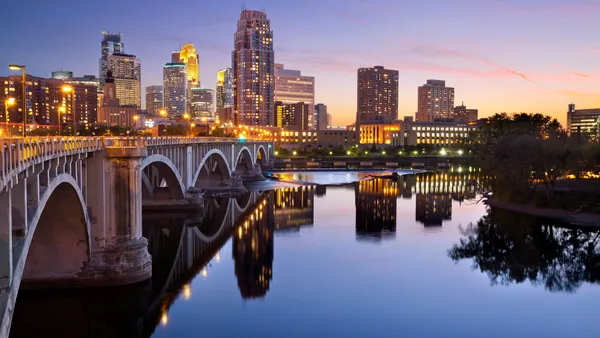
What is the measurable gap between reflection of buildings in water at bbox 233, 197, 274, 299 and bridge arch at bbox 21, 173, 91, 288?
873 cm

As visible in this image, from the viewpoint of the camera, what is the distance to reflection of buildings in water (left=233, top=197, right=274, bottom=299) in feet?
107

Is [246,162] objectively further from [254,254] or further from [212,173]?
[254,254]

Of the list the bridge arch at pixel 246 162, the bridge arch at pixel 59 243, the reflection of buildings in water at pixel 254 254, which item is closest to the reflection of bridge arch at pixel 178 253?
the reflection of buildings in water at pixel 254 254

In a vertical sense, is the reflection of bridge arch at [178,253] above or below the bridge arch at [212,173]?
below

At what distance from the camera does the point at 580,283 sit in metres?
33.3

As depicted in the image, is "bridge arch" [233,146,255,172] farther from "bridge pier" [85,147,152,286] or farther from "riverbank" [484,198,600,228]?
"bridge pier" [85,147,152,286]

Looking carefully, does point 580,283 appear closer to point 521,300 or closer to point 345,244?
point 521,300

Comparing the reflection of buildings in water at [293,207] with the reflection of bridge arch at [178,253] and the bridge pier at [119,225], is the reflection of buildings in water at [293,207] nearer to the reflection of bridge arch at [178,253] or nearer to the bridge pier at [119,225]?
the reflection of bridge arch at [178,253]

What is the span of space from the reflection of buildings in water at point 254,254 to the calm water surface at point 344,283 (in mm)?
115

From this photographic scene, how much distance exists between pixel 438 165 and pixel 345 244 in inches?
4598

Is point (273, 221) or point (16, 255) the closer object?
point (16, 255)

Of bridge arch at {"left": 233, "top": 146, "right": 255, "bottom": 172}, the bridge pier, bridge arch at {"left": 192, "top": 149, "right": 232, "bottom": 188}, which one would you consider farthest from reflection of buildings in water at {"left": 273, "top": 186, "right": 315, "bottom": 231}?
the bridge pier

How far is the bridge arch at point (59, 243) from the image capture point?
87.5ft

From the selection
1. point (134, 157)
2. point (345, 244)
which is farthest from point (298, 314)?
point (345, 244)
